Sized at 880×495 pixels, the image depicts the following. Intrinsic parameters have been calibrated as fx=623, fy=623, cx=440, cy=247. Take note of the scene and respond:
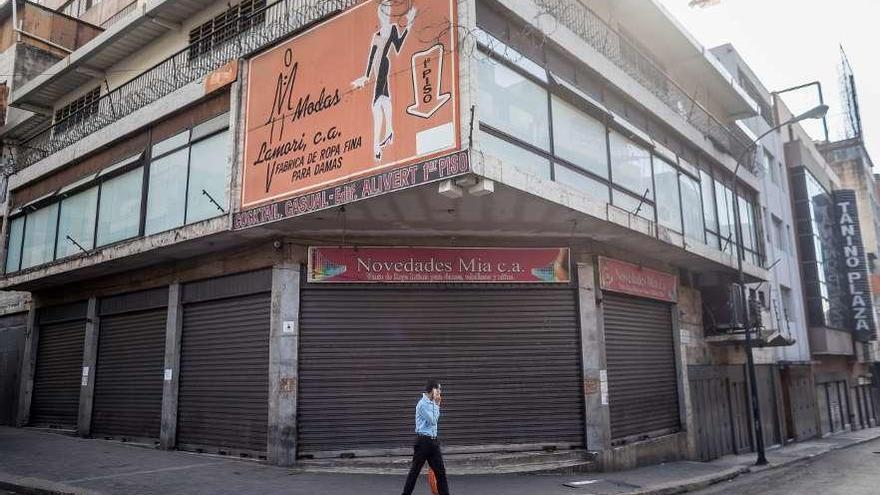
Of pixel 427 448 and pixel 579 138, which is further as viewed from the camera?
pixel 579 138

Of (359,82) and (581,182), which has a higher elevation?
(359,82)

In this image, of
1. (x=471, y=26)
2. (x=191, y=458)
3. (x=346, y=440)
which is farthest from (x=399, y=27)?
(x=191, y=458)

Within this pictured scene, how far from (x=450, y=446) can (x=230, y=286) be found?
5.67 meters

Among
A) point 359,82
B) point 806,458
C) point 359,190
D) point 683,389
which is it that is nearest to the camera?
point 359,190

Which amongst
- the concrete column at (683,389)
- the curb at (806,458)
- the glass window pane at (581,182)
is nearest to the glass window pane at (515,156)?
the glass window pane at (581,182)

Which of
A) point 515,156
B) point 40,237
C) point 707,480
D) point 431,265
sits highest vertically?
point 40,237

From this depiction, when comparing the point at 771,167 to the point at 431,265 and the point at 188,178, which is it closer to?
the point at 431,265

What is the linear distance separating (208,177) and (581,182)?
303 inches

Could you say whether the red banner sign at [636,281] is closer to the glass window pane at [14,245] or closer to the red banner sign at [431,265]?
the red banner sign at [431,265]

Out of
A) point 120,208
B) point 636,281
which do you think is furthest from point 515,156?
point 120,208

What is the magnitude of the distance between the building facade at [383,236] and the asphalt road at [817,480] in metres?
1.95

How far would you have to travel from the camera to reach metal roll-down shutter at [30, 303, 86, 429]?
55.6 ft

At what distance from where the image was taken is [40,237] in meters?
17.8

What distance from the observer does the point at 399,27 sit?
34.0 ft
